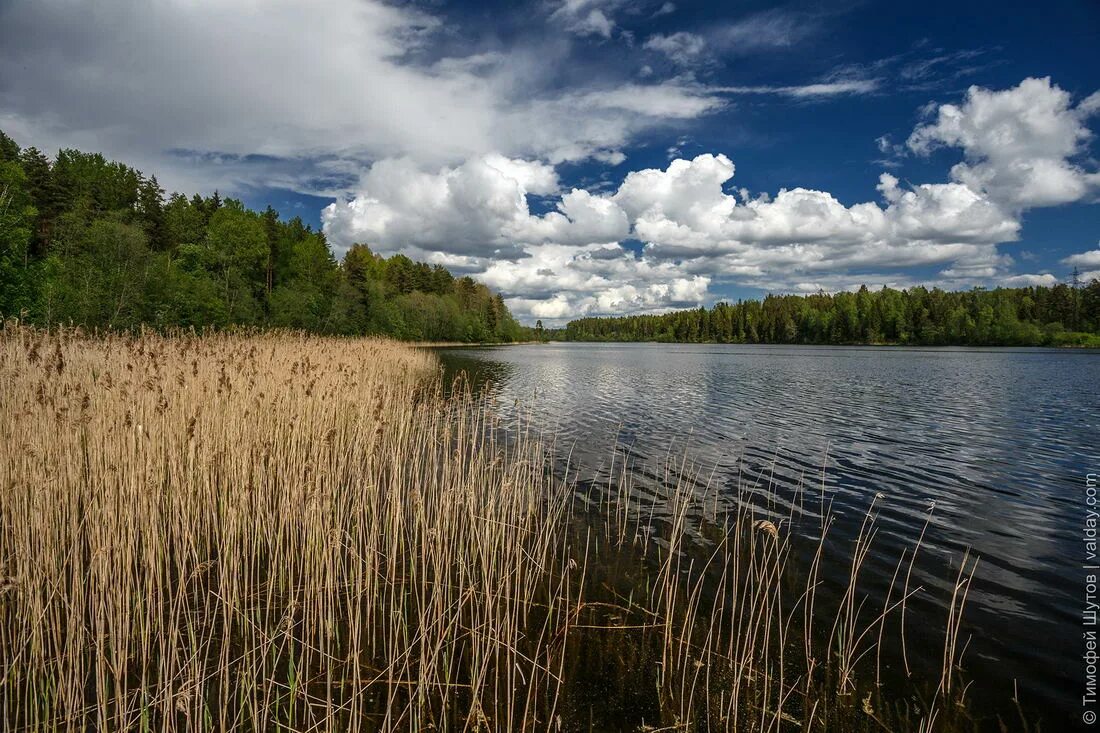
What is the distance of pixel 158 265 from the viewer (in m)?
31.3

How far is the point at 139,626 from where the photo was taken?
12.7 ft

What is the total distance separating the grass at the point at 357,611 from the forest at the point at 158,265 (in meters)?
12.9

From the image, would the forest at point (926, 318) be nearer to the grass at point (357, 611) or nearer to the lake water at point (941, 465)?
the lake water at point (941, 465)

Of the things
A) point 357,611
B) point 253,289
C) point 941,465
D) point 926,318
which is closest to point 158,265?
point 253,289

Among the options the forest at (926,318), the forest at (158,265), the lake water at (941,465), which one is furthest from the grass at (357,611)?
the forest at (926,318)

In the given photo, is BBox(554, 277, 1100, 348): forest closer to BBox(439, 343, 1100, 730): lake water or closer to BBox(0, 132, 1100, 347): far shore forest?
BBox(0, 132, 1100, 347): far shore forest

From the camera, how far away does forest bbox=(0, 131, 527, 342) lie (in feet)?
79.4

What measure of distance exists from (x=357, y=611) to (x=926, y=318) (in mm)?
131076

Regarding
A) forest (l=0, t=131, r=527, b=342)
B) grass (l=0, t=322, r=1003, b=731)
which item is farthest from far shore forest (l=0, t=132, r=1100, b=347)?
grass (l=0, t=322, r=1003, b=731)

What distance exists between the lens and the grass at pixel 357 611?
10.9ft

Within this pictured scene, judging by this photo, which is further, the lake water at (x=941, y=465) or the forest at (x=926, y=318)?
the forest at (x=926, y=318)

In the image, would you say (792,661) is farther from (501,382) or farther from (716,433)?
(501,382)

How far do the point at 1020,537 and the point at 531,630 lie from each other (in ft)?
24.5

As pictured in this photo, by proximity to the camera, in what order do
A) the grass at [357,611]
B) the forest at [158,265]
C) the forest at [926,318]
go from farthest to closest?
the forest at [926,318] → the forest at [158,265] → the grass at [357,611]
